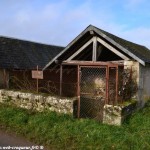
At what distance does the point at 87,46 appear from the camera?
42.4ft

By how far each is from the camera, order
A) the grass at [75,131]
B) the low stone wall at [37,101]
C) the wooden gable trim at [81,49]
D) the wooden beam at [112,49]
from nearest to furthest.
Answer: the grass at [75,131]
the low stone wall at [37,101]
the wooden beam at [112,49]
the wooden gable trim at [81,49]

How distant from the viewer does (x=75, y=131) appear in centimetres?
864

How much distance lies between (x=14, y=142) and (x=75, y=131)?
182cm

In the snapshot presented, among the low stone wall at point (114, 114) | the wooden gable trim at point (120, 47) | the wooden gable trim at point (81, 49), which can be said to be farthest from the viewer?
the wooden gable trim at point (81, 49)

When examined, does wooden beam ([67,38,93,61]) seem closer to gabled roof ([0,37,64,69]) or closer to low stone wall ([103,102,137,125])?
low stone wall ([103,102,137,125])

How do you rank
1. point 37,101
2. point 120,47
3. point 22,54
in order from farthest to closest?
point 22,54
point 120,47
point 37,101

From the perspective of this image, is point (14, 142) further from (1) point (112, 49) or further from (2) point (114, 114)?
(1) point (112, 49)

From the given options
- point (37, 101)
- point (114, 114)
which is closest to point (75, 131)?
point (114, 114)

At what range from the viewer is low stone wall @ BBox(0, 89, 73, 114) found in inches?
409

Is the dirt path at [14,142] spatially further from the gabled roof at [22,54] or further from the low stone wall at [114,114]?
the gabled roof at [22,54]

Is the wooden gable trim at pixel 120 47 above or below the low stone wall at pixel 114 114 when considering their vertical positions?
above

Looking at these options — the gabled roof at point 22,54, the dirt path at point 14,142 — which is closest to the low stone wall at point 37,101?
the dirt path at point 14,142

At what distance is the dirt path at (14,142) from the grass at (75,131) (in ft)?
0.76

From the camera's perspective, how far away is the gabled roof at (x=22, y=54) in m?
18.7
